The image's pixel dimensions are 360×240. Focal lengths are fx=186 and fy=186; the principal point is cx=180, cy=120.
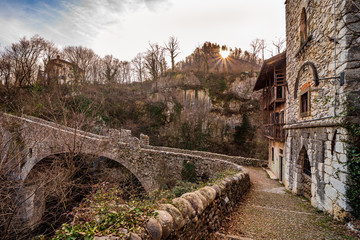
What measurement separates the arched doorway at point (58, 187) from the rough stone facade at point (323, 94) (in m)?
5.29

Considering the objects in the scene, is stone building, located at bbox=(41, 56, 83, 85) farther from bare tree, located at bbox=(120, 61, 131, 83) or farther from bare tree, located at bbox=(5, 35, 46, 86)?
bare tree, located at bbox=(120, 61, 131, 83)

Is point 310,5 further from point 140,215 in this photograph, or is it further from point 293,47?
point 140,215

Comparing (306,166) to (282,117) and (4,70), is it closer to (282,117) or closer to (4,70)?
(282,117)

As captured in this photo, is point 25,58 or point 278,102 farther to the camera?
point 25,58

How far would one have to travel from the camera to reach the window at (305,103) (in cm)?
646

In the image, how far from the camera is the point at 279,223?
4.60 meters

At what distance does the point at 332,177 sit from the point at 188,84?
23.8 m

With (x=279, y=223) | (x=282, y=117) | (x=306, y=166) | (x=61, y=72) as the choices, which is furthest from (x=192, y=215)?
(x=61, y=72)

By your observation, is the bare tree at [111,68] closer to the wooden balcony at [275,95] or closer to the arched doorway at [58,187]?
the arched doorway at [58,187]

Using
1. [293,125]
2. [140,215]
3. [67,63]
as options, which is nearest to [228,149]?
[293,125]

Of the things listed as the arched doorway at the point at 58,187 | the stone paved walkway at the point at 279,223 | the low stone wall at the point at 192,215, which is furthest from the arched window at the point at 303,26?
the arched doorway at the point at 58,187

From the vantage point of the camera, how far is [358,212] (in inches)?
156

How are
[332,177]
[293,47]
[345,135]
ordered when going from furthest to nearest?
[293,47]
[332,177]
[345,135]

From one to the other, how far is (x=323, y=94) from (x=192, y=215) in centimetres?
507
